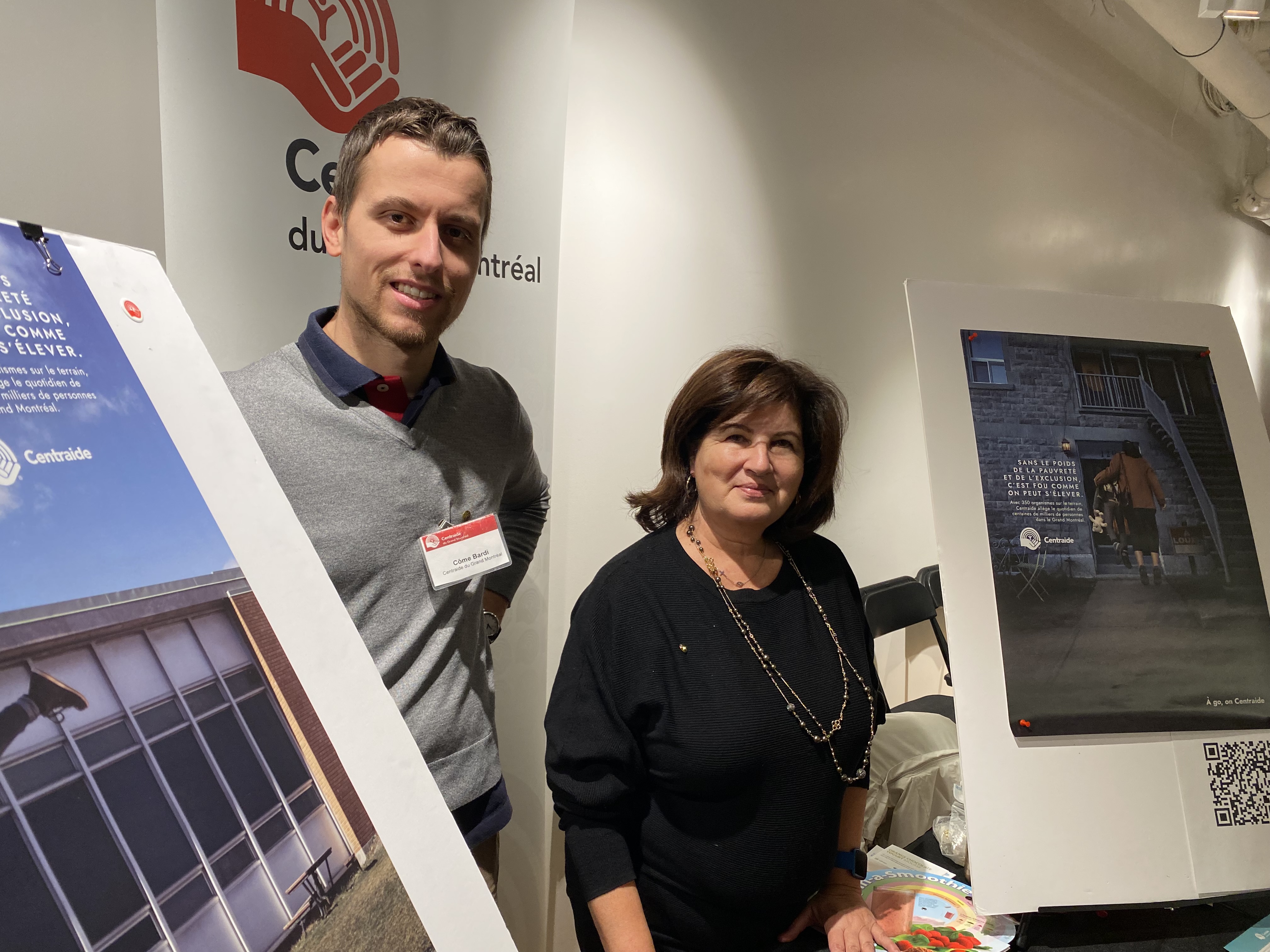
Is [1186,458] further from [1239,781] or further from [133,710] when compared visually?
[133,710]

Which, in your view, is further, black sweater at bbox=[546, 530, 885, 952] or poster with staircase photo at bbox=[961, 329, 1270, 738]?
poster with staircase photo at bbox=[961, 329, 1270, 738]

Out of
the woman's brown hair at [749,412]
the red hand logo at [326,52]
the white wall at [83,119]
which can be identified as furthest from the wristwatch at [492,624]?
the red hand logo at [326,52]

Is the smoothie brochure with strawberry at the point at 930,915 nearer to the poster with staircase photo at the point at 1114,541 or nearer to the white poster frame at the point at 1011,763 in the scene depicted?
the white poster frame at the point at 1011,763

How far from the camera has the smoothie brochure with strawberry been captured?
4.43 ft

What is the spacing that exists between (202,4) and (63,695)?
1391mm

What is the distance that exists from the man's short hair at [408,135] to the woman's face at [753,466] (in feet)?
1.97

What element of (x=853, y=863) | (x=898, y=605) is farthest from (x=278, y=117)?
(x=898, y=605)

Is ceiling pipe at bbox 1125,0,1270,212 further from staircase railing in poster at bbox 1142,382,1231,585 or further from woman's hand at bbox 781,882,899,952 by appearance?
woman's hand at bbox 781,882,899,952

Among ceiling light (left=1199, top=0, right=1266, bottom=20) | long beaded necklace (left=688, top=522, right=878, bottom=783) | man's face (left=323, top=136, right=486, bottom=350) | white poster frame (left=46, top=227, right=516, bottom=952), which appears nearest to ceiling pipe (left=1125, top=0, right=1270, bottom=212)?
ceiling light (left=1199, top=0, right=1266, bottom=20)

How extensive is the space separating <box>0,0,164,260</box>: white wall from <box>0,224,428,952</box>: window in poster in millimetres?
749

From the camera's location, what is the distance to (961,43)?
131 inches

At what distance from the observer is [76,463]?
0.56 meters

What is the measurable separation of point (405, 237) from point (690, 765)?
94 cm

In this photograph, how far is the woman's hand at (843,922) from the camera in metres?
1.33
